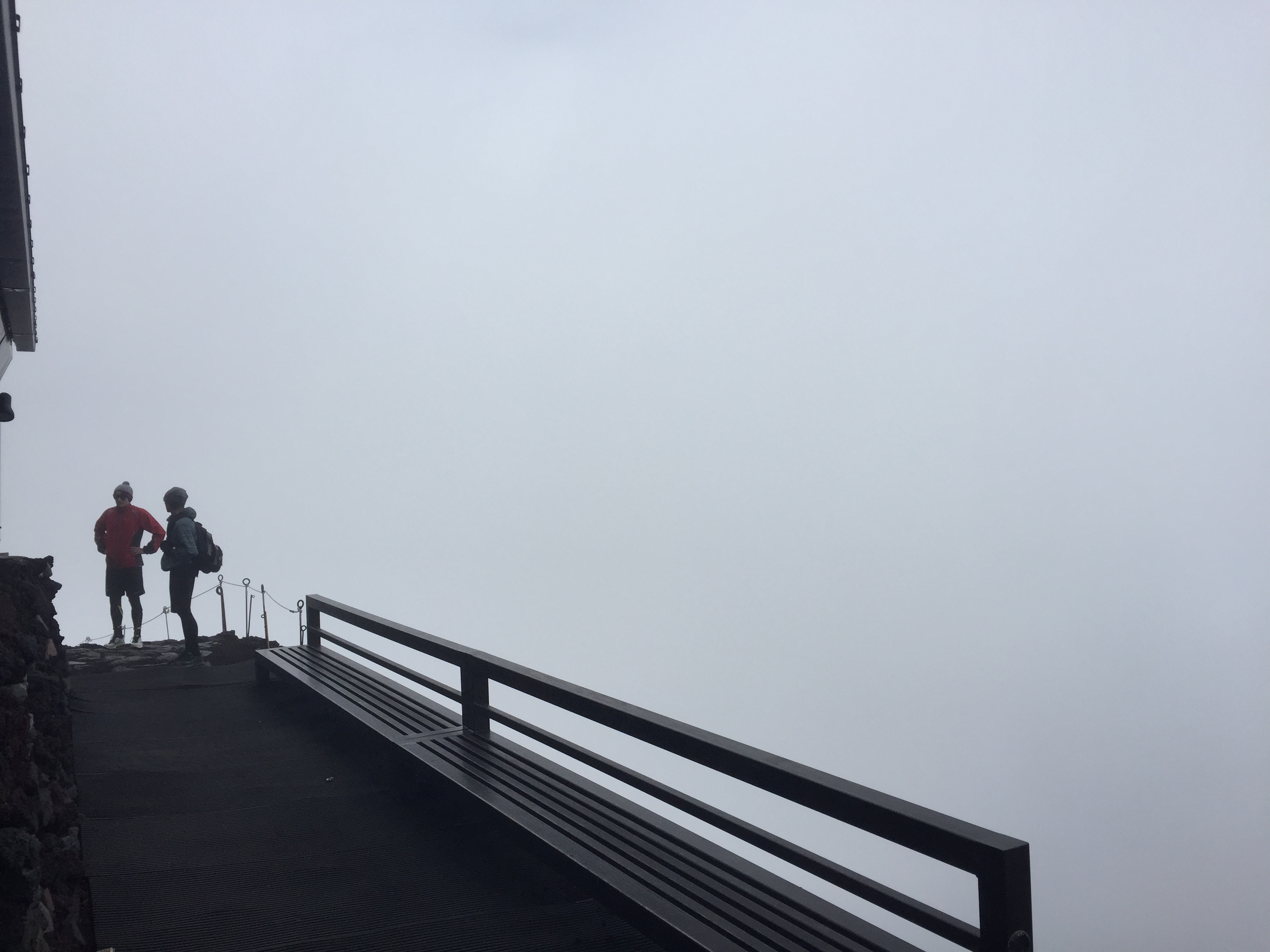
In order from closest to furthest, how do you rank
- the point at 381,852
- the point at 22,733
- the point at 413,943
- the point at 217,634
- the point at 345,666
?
the point at 413,943 → the point at 22,733 → the point at 381,852 → the point at 345,666 → the point at 217,634

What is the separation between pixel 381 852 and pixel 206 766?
1.68 metres

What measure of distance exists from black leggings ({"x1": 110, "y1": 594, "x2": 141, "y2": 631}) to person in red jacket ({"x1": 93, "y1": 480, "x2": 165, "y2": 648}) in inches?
0.5

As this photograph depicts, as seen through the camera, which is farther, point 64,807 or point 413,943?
point 64,807

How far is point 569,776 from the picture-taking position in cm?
356

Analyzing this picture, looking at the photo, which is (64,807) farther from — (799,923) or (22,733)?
(799,923)

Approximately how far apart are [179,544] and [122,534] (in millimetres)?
1653

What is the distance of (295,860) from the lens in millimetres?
3336

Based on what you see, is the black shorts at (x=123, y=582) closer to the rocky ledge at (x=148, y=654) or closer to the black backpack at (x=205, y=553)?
the rocky ledge at (x=148, y=654)

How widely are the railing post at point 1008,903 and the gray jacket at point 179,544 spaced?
7.41m

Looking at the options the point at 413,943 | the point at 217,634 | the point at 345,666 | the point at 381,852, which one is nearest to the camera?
the point at 413,943

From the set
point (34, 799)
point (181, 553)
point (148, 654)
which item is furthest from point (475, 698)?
point (148, 654)

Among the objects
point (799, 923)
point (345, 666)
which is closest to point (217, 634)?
point (345, 666)

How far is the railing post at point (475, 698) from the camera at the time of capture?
4109mm

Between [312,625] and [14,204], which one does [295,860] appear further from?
[14,204]
